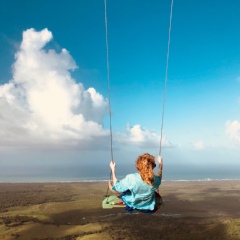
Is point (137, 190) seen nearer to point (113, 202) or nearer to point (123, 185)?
point (123, 185)

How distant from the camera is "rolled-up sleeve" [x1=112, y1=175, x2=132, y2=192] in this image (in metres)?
6.93

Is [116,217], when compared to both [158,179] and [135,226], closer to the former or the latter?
[135,226]

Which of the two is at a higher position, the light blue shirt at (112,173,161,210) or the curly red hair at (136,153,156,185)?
the curly red hair at (136,153,156,185)

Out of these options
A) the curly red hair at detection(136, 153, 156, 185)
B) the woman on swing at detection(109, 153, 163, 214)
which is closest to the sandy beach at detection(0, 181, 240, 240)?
the woman on swing at detection(109, 153, 163, 214)

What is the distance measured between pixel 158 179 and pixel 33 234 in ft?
107

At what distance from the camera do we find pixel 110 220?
139 feet

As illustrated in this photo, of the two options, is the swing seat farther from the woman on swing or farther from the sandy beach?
the sandy beach

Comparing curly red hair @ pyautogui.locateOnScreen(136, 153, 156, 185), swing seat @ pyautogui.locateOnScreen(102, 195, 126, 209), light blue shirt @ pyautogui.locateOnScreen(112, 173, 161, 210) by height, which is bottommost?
swing seat @ pyautogui.locateOnScreen(102, 195, 126, 209)

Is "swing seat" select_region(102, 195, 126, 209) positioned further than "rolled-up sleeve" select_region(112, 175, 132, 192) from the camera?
Yes

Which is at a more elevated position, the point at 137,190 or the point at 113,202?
the point at 137,190

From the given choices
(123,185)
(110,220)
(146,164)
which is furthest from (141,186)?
(110,220)

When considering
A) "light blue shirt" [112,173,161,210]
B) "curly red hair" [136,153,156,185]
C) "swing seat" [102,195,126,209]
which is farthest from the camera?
"swing seat" [102,195,126,209]

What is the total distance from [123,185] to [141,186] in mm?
443

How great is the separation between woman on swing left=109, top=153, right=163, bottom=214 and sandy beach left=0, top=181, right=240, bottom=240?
26915mm
